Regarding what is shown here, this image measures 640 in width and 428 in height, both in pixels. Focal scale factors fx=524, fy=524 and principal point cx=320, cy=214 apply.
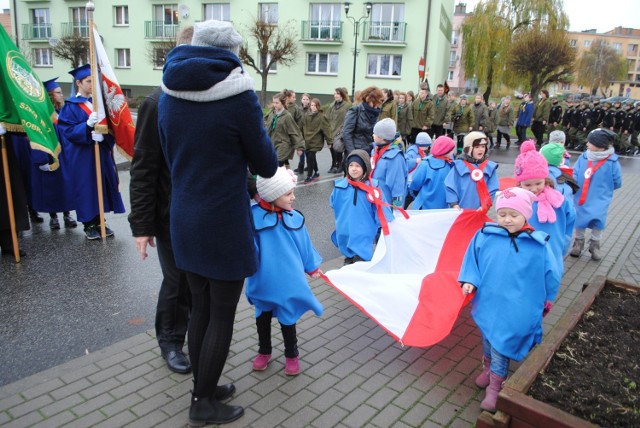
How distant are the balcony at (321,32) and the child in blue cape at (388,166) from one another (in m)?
31.2

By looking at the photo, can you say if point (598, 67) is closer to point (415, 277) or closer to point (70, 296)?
point (415, 277)

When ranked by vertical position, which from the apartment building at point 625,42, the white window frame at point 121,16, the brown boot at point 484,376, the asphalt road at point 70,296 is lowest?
the asphalt road at point 70,296

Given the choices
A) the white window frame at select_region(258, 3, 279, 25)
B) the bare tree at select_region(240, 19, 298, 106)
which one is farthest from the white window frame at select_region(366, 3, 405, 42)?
the white window frame at select_region(258, 3, 279, 25)

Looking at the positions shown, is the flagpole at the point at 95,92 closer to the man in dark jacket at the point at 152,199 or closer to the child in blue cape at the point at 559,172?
the man in dark jacket at the point at 152,199

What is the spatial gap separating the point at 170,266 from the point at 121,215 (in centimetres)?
509

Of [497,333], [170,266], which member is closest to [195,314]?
[170,266]

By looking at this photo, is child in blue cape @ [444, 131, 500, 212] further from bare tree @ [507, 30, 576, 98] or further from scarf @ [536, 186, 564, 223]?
bare tree @ [507, 30, 576, 98]

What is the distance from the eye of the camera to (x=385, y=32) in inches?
1384

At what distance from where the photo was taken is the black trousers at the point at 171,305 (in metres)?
3.53

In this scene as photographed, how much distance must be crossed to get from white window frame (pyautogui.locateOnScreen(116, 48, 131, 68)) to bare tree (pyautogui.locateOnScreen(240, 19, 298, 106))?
35.4 ft

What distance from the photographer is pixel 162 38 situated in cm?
3878

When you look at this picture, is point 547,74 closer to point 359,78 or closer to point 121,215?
point 359,78

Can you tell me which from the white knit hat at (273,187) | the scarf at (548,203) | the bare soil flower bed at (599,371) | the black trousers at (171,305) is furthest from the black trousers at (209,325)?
the scarf at (548,203)

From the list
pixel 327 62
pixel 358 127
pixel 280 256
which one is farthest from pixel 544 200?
pixel 327 62
